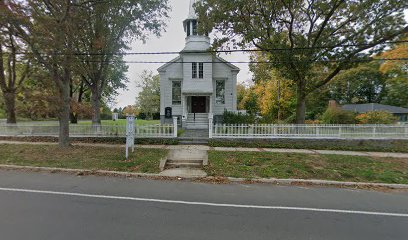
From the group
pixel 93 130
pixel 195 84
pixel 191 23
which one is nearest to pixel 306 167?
pixel 93 130

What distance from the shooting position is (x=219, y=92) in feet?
62.5

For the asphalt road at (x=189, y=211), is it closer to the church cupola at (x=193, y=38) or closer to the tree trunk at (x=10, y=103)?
the tree trunk at (x=10, y=103)

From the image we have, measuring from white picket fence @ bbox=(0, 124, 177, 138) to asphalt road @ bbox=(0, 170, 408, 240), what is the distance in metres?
5.77

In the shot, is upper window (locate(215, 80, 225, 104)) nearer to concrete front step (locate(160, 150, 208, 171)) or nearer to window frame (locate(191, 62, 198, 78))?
window frame (locate(191, 62, 198, 78))

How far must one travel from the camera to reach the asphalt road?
3.54 meters

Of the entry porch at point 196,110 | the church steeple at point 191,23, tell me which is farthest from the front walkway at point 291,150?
the church steeple at point 191,23

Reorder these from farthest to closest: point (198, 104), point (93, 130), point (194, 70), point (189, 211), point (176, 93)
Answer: point (198, 104) < point (176, 93) < point (194, 70) < point (93, 130) < point (189, 211)

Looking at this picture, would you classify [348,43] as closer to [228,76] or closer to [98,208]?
[228,76]

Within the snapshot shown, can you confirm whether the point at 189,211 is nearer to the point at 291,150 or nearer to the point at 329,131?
the point at 291,150

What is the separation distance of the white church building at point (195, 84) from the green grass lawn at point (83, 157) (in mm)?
7939

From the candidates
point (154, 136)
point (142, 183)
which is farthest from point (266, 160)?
point (154, 136)

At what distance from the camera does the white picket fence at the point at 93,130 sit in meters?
12.1

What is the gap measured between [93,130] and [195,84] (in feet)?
28.1

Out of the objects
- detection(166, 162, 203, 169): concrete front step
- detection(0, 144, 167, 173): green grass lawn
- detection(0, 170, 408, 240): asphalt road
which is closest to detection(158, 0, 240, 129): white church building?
detection(0, 144, 167, 173): green grass lawn
